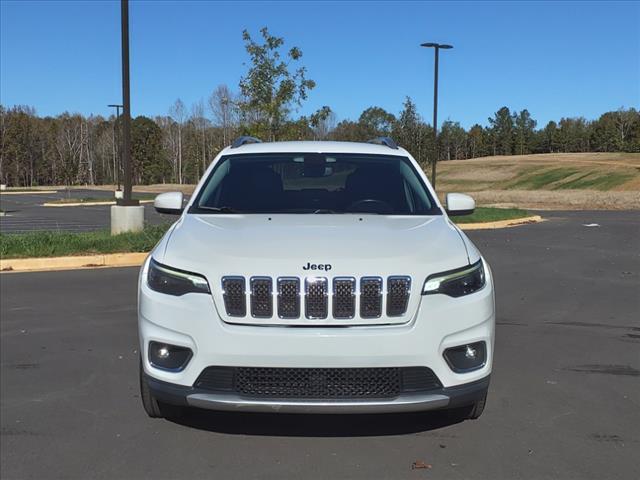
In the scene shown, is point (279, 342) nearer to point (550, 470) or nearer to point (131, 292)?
point (550, 470)

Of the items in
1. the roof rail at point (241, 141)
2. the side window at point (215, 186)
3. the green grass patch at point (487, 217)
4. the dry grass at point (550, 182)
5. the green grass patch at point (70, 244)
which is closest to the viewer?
the side window at point (215, 186)

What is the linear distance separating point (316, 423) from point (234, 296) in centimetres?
110

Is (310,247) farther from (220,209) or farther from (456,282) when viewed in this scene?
(220,209)

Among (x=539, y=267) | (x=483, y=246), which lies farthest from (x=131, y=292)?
(x=483, y=246)

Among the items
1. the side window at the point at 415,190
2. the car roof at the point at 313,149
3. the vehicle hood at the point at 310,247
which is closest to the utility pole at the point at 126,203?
the car roof at the point at 313,149

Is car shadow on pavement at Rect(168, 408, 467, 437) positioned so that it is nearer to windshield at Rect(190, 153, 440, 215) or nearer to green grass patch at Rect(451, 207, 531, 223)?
windshield at Rect(190, 153, 440, 215)

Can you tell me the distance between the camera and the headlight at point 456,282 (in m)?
3.23

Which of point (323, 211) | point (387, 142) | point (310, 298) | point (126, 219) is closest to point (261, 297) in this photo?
point (310, 298)

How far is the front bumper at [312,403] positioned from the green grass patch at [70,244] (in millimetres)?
7967

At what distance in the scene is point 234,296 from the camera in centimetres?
316

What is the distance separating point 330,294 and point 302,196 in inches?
68.7

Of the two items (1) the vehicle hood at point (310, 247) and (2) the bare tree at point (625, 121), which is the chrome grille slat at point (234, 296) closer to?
(1) the vehicle hood at point (310, 247)

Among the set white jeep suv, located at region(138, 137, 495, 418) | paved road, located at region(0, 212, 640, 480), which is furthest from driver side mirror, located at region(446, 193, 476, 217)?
white jeep suv, located at region(138, 137, 495, 418)

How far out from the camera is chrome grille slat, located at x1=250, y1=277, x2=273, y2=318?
3.13m
